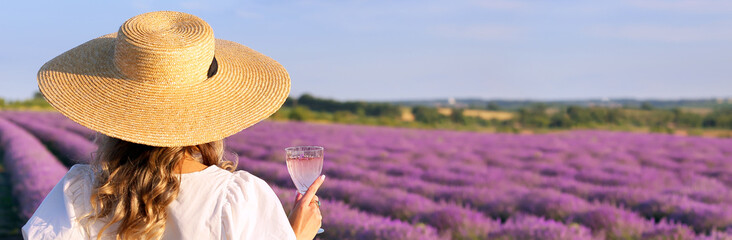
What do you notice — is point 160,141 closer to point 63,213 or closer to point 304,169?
point 63,213

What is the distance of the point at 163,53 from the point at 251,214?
0.51 m

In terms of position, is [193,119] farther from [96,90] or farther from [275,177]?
[275,177]

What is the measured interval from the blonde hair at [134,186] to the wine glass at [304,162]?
378 millimetres

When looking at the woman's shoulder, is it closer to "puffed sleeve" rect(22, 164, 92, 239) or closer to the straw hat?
the straw hat

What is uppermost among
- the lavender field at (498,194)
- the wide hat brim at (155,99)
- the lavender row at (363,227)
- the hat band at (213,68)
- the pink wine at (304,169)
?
the hat band at (213,68)

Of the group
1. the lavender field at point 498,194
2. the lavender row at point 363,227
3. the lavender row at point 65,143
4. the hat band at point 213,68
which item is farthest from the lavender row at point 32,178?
the hat band at point 213,68

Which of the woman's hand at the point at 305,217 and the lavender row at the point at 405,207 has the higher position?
the woman's hand at the point at 305,217

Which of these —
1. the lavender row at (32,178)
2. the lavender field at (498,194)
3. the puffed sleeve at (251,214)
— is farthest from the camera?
the lavender row at (32,178)

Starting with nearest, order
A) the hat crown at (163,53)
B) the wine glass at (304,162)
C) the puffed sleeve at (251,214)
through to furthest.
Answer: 1. the puffed sleeve at (251,214)
2. the hat crown at (163,53)
3. the wine glass at (304,162)

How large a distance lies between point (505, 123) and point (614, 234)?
114 ft

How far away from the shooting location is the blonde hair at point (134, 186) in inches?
56.5

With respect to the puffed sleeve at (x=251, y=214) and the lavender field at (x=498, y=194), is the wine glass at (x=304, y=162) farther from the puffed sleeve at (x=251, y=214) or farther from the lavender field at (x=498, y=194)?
the lavender field at (x=498, y=194)

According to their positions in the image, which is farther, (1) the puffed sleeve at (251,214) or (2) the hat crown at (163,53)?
(2) the hat crown at (163,53)

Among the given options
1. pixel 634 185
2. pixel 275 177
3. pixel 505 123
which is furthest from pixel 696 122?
pixel 275 177
